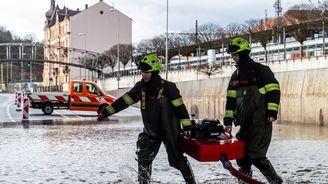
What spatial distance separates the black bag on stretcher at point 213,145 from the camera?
21.2 feet

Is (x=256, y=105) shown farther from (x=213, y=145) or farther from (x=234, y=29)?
(x=234, y=29)

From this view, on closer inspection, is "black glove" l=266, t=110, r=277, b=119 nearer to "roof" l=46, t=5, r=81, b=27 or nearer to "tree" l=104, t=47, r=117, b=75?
"tree" l=104, t=47, r=117, b=75

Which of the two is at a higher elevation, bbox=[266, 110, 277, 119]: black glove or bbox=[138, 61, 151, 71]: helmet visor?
bbox=[138, 61, 151, 71]: helmet visor

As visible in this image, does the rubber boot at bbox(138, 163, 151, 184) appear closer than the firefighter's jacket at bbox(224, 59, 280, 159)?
No

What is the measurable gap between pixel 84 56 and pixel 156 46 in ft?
86.7

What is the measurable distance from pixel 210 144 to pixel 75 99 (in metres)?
26.8

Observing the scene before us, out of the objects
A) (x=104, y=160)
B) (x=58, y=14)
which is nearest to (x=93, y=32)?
(x=58, y=14)

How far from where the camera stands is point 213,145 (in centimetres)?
Result: 649

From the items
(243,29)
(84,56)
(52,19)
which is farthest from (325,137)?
(52,19)

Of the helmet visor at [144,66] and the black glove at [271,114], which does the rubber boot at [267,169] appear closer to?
the black glove at [271,114]

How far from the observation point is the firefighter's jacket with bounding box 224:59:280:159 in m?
6.82

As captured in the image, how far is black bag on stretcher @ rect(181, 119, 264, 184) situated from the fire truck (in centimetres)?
2610

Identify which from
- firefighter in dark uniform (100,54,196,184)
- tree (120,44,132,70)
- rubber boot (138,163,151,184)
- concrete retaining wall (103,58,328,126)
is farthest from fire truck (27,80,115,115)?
tree (120,44,132,70)

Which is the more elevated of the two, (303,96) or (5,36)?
(5,36)
